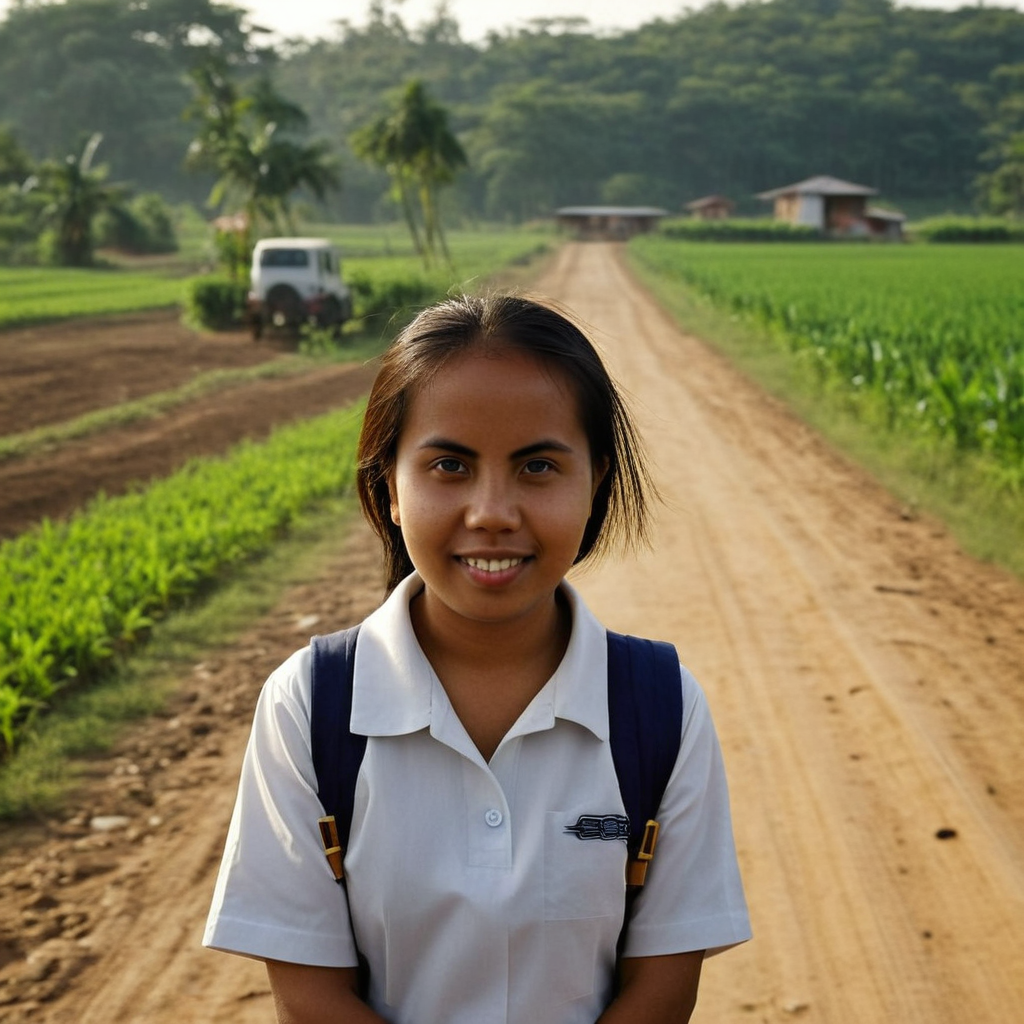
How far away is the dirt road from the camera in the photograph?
3107mm

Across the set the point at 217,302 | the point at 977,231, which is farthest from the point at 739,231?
the point at 217,302

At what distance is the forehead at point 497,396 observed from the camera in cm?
164

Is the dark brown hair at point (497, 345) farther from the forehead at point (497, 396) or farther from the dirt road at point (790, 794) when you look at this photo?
the dirt road at point (790, 794)

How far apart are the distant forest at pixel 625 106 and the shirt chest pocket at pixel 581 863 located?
8327cm

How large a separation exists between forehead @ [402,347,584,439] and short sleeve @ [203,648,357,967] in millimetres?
422

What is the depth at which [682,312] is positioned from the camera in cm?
2603

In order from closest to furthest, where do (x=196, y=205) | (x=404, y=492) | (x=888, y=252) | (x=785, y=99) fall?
(x=404, y=492), (x=888, y=252), (x=196, y=205), (x=785, y=99)

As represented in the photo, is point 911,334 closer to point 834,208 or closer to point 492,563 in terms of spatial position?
point 492,563

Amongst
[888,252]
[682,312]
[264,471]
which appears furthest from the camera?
[888,252]

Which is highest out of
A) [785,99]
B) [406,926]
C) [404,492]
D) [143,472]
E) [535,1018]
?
[785,99]

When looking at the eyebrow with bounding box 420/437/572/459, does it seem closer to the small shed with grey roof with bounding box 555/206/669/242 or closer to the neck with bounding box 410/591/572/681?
the neck with bounding box 410/591/572/681

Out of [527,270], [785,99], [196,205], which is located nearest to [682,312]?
[527,270]

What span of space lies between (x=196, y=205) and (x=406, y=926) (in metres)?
92.3

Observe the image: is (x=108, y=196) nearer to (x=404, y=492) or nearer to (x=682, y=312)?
(x=682, y=312)
